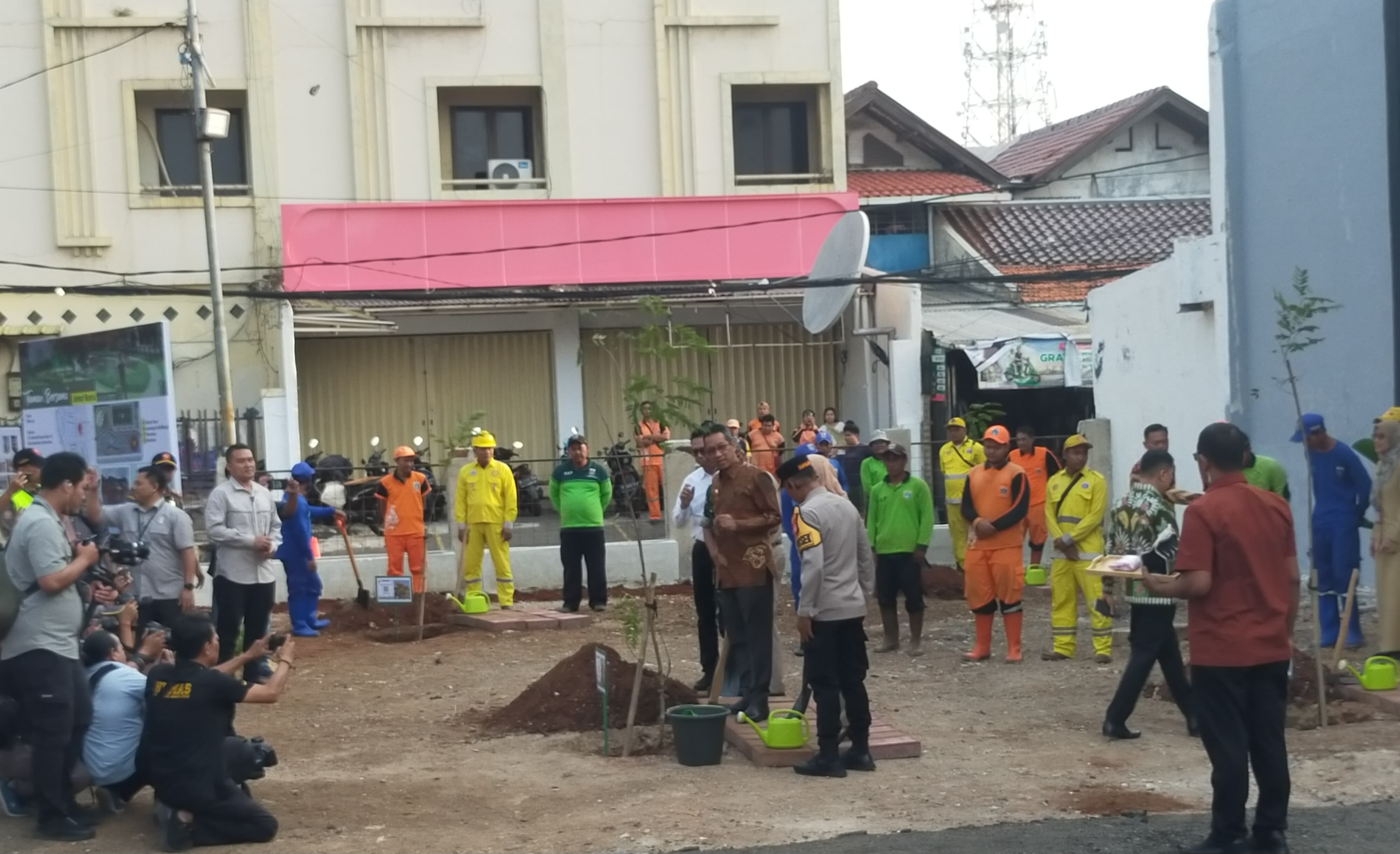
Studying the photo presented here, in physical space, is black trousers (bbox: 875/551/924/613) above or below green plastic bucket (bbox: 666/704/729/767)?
above

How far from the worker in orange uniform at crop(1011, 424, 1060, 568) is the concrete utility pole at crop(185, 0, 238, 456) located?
8.83m

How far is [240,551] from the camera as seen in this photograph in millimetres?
11523

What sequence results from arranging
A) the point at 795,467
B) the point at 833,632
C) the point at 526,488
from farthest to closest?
1. the point at 526,488
2. the point at 795,467
3. the point at 833,632

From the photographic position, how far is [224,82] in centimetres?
2381

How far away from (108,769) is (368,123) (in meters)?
17.9

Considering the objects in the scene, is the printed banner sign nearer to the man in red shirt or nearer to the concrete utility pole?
the concrete utility pole

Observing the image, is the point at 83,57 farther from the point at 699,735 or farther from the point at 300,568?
the point at 699,735

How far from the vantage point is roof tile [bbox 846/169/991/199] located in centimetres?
2994

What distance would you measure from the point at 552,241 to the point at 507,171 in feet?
4.49

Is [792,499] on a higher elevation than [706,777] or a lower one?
higher

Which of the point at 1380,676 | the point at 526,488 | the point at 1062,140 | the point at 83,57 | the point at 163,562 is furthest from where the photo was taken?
the point at 1062,140

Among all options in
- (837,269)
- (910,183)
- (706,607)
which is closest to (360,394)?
(837,269)

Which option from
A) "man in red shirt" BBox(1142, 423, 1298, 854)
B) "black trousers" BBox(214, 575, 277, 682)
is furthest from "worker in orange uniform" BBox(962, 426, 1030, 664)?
"black trousers" BBox(214, 575, 277, 682)

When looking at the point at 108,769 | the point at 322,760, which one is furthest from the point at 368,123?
the point at 108,769
